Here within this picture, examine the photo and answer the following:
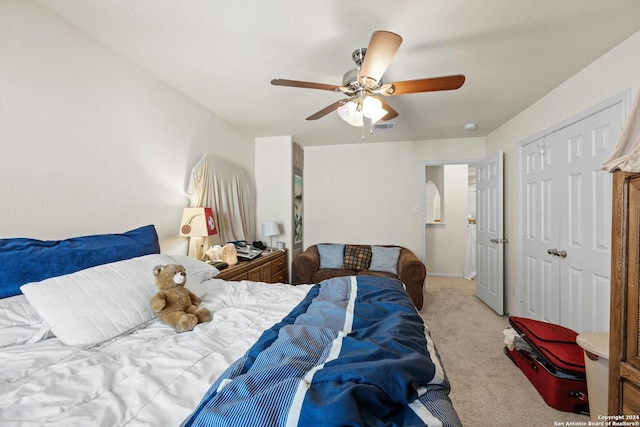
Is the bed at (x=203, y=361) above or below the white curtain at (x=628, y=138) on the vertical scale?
below

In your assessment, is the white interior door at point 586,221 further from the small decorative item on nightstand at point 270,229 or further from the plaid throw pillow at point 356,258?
the small decorative item on nightstand at point 270,229

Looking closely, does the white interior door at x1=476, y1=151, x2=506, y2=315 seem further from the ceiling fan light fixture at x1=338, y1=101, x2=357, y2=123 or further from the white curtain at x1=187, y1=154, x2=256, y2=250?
the white curtain at x1=187, y1=154, x2=256, y2=250

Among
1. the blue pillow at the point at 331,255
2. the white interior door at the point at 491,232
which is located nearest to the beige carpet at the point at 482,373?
the white interior door at the point at 491,232

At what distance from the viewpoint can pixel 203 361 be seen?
918 millimetres

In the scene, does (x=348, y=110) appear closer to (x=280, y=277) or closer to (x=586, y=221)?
(x=586, y=221)

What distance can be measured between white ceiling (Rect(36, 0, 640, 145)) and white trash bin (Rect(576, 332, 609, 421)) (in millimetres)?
1858

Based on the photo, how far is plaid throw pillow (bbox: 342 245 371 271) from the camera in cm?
375

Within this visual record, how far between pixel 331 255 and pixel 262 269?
4.01ft

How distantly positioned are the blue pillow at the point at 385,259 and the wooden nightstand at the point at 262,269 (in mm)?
1266

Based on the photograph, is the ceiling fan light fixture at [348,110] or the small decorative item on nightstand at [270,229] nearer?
the ceiling fan light fixture at [348,110]

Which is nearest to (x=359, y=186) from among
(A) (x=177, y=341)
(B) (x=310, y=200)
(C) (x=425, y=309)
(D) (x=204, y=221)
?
(B) (x=310, y=200)

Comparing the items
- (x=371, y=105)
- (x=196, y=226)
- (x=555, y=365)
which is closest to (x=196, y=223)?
(x=196, y=226)

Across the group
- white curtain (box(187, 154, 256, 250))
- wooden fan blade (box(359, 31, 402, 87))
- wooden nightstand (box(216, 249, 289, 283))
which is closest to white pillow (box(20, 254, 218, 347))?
wooden nightstand (box(216, 249, 289, 283))

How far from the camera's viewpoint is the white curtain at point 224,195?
8.80 feet
